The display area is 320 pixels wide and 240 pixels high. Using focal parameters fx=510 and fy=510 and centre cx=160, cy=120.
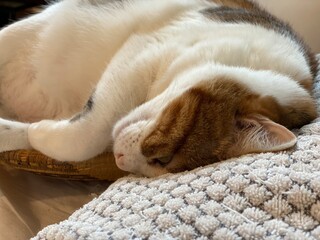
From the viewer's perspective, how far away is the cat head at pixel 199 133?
3.71 ft

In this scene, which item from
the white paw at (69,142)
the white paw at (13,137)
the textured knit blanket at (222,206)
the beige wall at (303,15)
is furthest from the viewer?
the beige wall at (303,15)

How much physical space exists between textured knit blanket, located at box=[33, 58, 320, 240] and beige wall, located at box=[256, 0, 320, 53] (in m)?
1.32

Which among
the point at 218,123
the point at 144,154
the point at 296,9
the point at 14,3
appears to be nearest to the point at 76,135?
the point at 144,154

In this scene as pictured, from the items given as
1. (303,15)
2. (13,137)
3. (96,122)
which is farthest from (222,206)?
(303,15)

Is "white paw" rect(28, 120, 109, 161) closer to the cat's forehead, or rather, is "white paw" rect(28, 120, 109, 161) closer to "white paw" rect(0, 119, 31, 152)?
"white paw" rect(0, 119, 31, 152)

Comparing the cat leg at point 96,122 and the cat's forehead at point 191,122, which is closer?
the cat's forehead at point 191,122

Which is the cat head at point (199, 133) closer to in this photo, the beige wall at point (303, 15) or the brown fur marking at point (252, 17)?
the brown fur marking at point (252, 17)

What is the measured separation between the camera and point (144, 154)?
45.7 inches

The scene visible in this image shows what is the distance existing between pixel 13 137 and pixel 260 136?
28.4 inches

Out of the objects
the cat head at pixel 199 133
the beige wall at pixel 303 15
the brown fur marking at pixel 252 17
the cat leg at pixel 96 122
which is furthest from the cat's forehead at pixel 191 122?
the beige wall at pixel 303 15

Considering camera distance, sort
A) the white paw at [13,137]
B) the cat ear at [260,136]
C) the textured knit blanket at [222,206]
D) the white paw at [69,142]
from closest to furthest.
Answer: the textured knit blanket at [222,206], the cat ear at [260,136], the white paw at [69,142], the white paw at [13,137]

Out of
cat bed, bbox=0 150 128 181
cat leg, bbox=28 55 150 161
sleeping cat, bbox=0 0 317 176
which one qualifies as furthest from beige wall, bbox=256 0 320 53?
cat bed, bbox=0 150 128 181

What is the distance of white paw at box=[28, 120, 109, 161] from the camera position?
132 cm

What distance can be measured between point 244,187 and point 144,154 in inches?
11.8
